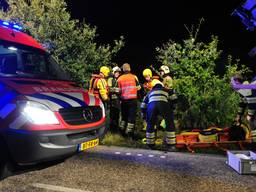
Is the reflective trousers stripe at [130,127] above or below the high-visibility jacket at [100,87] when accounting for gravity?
below

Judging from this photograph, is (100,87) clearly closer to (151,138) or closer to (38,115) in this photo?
(151,138)

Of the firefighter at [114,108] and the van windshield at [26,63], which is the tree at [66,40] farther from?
the van windshield at [26,63]

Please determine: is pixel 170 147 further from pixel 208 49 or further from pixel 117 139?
pixel 208 49

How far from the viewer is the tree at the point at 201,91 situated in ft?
30.1

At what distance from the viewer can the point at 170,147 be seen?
7055mm

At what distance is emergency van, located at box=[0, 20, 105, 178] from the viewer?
424 cm

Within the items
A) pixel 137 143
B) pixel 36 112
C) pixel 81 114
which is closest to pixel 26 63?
pixel 81 114

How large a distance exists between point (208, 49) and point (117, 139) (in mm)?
3869

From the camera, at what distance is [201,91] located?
959cm

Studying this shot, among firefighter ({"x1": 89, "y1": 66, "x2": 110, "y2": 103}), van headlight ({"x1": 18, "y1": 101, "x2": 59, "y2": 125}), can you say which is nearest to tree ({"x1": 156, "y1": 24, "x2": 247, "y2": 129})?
firefighter ({"x1": 89, "y1": 66, "x2": 110, "y2": 103})

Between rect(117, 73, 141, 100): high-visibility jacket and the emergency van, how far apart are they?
10.4 feet

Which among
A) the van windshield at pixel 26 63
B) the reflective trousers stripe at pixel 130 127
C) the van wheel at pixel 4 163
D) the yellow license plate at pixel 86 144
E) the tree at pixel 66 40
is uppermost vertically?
the tree at pixel 66 40

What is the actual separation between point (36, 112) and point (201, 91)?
6.19m

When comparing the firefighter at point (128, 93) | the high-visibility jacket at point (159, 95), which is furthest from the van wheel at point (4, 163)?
the firefighter at point (128, 93)
